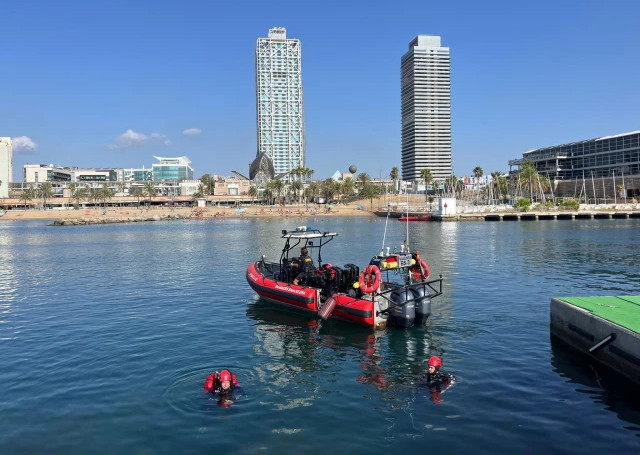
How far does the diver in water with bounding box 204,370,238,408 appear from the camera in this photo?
13.6 m

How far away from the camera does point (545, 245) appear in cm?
5400

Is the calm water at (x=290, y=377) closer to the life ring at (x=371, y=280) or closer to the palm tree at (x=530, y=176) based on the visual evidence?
the life ring at (x=371, y=280)

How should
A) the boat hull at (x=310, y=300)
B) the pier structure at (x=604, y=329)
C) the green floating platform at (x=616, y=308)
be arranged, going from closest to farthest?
1. the pier structure at (x=604, y=329)
2. the green floating platform at (x=616, y=308)
3. the boat hull at (x=310, y=300)

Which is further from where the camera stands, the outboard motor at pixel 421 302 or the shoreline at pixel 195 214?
the shoreline at pixel 195 214

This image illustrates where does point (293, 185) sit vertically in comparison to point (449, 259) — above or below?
above

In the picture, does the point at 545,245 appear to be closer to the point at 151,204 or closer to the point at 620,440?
the point at 620,440

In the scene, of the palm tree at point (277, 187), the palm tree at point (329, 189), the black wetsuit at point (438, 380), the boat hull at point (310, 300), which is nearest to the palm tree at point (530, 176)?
the palm tree at point (329, 189)

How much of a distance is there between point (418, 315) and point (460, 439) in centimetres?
913

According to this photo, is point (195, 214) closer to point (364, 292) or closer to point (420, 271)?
point (420, 271)

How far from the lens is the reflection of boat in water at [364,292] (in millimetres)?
19844

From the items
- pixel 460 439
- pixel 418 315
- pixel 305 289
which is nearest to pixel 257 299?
pixel 305 289

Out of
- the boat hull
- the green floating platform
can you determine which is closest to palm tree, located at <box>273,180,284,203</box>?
the boat hull

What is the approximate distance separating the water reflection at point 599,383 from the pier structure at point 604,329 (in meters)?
0.24

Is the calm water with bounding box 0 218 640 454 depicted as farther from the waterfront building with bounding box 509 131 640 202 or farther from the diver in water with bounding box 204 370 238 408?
the waterfront building with bounding box 509 131 640 202
